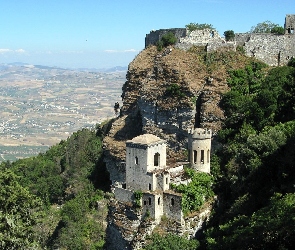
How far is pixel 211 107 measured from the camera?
37.8 metres

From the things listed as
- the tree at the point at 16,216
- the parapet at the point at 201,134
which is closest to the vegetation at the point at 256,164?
the parapet at the point at 201,134

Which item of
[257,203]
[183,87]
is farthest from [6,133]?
[257,203]

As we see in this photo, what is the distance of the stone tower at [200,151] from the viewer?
109 ft

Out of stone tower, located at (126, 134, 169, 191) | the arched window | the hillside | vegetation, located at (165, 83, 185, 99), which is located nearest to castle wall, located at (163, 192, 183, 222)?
the hillside

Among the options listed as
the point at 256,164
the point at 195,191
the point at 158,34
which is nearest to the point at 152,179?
the point at 195,191

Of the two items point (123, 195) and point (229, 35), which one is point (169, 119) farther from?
point (229, 35)

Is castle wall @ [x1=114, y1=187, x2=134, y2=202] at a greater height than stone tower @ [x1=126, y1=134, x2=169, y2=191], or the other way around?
stone tower @ [x1=126, y1=134, x2=169, y2=191]

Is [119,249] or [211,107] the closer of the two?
[119,249]

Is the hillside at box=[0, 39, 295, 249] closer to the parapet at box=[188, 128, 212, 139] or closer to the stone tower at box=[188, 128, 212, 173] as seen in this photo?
the stone tower at box=[188, 128, 212, 173]

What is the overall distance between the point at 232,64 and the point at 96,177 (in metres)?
17.6

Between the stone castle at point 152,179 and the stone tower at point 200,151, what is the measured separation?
75 millimetres

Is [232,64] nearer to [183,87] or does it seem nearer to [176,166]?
[183,87]

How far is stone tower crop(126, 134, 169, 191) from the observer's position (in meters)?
30.6

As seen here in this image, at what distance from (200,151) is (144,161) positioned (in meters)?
4.77
